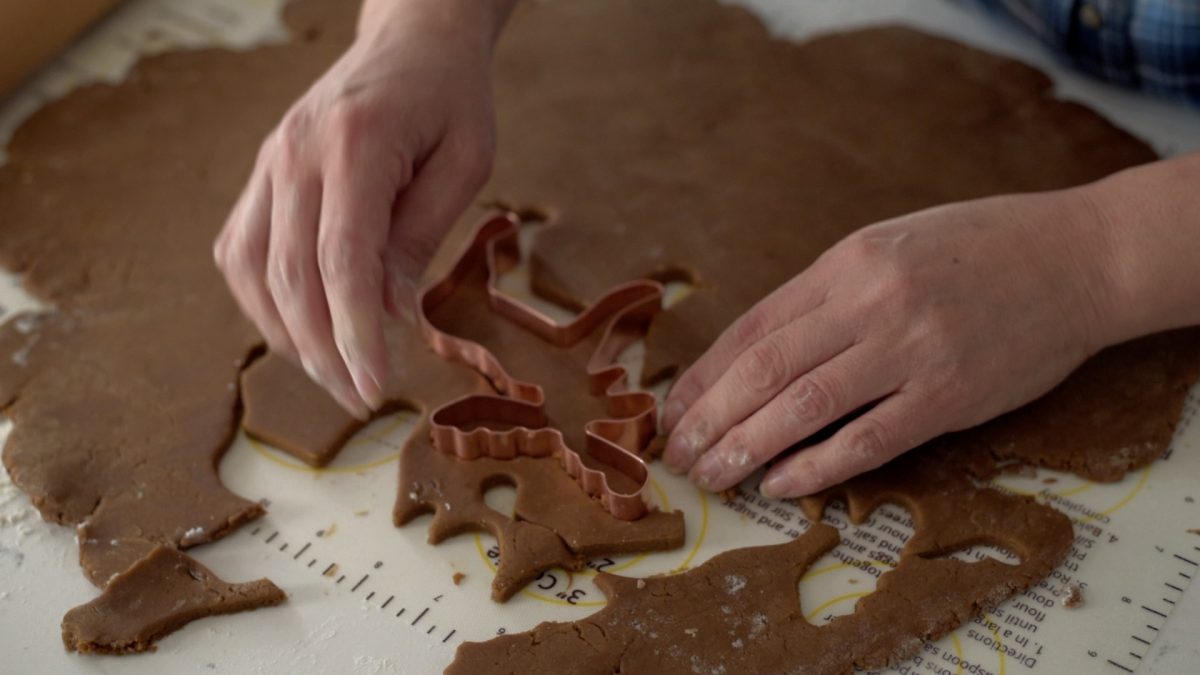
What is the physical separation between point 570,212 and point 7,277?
2.79 feet

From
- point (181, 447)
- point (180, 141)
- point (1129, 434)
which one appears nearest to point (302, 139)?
point (181, 447)

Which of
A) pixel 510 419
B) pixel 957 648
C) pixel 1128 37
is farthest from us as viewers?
pixel 1128 37

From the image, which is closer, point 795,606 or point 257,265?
point 795,606

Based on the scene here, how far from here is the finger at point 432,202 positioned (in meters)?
1.50

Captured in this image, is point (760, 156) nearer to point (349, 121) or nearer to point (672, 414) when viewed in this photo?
point (672, 414)

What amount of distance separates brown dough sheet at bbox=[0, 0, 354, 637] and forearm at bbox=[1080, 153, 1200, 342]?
108cm

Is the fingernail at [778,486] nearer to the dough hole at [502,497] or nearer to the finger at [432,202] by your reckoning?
the dough hole at [502,497]

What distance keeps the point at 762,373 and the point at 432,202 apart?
19.0 inches

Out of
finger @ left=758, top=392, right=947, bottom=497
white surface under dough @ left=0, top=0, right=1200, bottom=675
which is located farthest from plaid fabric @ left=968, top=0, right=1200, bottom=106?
finger @ left=758, top=392, right=947, bottom=497

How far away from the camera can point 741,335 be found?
4.77 ft

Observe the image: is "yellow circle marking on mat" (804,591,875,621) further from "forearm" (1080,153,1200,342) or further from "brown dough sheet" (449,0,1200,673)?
"forearm" (1080,153,1200,342)

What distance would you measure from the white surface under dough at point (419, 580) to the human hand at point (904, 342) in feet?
0.30

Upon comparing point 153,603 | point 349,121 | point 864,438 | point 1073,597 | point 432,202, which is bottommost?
point 153,603

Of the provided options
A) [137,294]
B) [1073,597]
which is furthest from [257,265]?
[1073,597]
